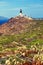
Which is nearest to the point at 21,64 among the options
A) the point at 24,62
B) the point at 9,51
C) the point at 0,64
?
the point at 24,62

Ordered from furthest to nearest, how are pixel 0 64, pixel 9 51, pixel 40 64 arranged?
pixel 9 51 < pixel 0 64 < pixel 40 64

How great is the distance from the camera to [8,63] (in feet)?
370

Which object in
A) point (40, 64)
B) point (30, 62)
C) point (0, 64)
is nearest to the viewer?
point (40, 64)

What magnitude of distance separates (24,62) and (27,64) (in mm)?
2317

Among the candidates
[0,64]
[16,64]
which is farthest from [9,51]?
[16,64]

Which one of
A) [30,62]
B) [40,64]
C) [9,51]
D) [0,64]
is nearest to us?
[40,64]

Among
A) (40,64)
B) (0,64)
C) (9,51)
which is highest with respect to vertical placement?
(40,64)

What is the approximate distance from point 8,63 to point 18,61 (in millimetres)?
4207

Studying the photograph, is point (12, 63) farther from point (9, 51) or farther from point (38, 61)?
point (9, 51)

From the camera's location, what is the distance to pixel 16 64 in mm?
110938

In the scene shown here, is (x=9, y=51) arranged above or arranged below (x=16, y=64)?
below

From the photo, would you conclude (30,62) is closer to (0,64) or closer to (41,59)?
(41,59)

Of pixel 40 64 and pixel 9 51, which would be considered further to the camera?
pixel 9 51

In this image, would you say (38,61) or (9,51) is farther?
(9,51)
